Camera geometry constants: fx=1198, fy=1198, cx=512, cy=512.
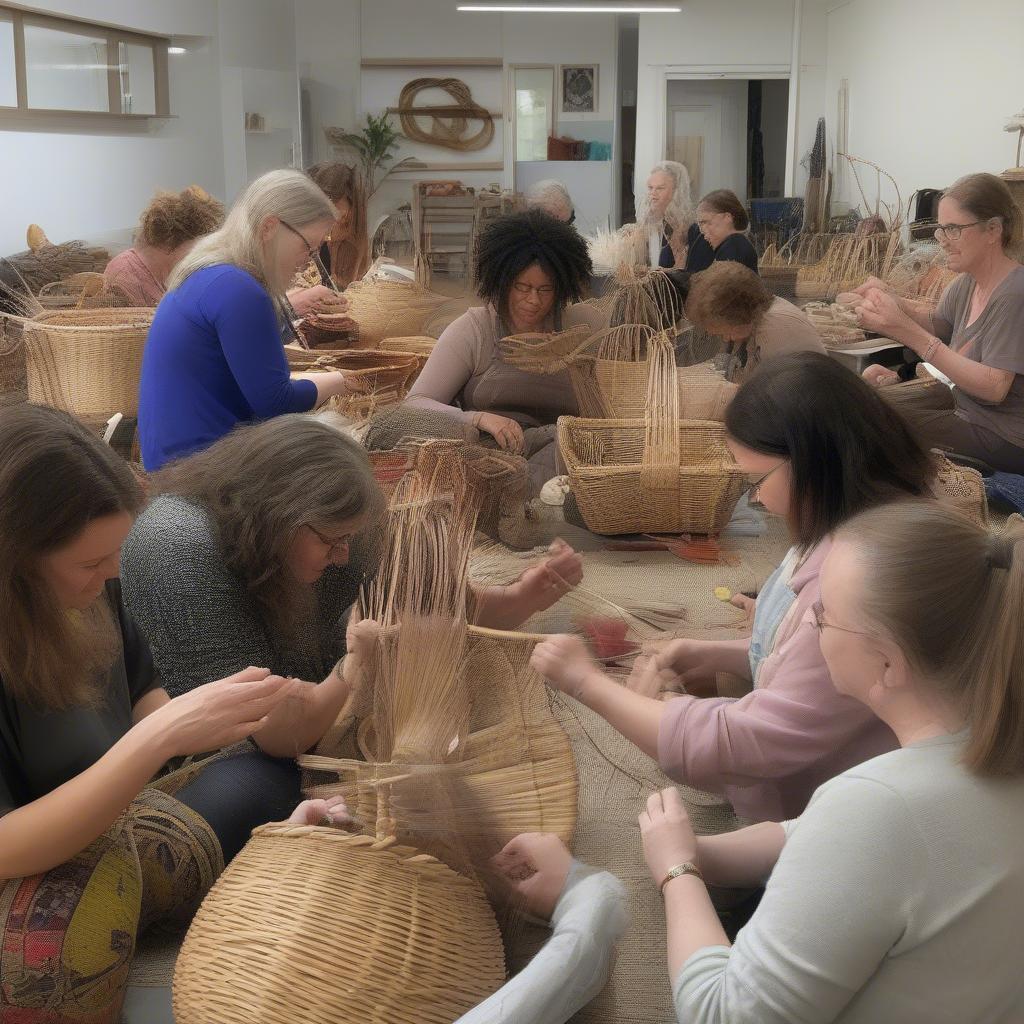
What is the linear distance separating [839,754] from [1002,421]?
252 centimetres

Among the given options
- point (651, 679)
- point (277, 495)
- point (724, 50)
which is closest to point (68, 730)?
point (277, 495)

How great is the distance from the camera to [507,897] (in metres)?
1.52

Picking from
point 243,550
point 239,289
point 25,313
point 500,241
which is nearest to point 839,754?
point 243,550

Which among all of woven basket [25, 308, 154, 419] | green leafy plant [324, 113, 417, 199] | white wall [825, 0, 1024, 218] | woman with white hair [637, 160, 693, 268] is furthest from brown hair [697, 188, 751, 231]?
green leafy plant [324, 113, 417, 199]

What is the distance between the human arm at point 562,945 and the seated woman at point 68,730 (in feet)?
1.33

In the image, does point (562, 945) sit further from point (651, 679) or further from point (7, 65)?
point (7, 65)

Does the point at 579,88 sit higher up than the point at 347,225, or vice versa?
the point at 579,88

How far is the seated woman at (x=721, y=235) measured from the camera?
5668 millimetres

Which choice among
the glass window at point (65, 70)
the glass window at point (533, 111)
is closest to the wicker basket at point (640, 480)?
the glass window at point (65, 70)

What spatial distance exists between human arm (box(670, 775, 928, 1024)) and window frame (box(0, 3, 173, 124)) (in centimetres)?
581

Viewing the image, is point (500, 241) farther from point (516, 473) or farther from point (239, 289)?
point (239, 289)

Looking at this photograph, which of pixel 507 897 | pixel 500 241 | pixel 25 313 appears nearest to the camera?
pixel 507 897

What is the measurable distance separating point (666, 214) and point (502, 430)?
142 inches

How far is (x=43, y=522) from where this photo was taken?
1402 millimetres
